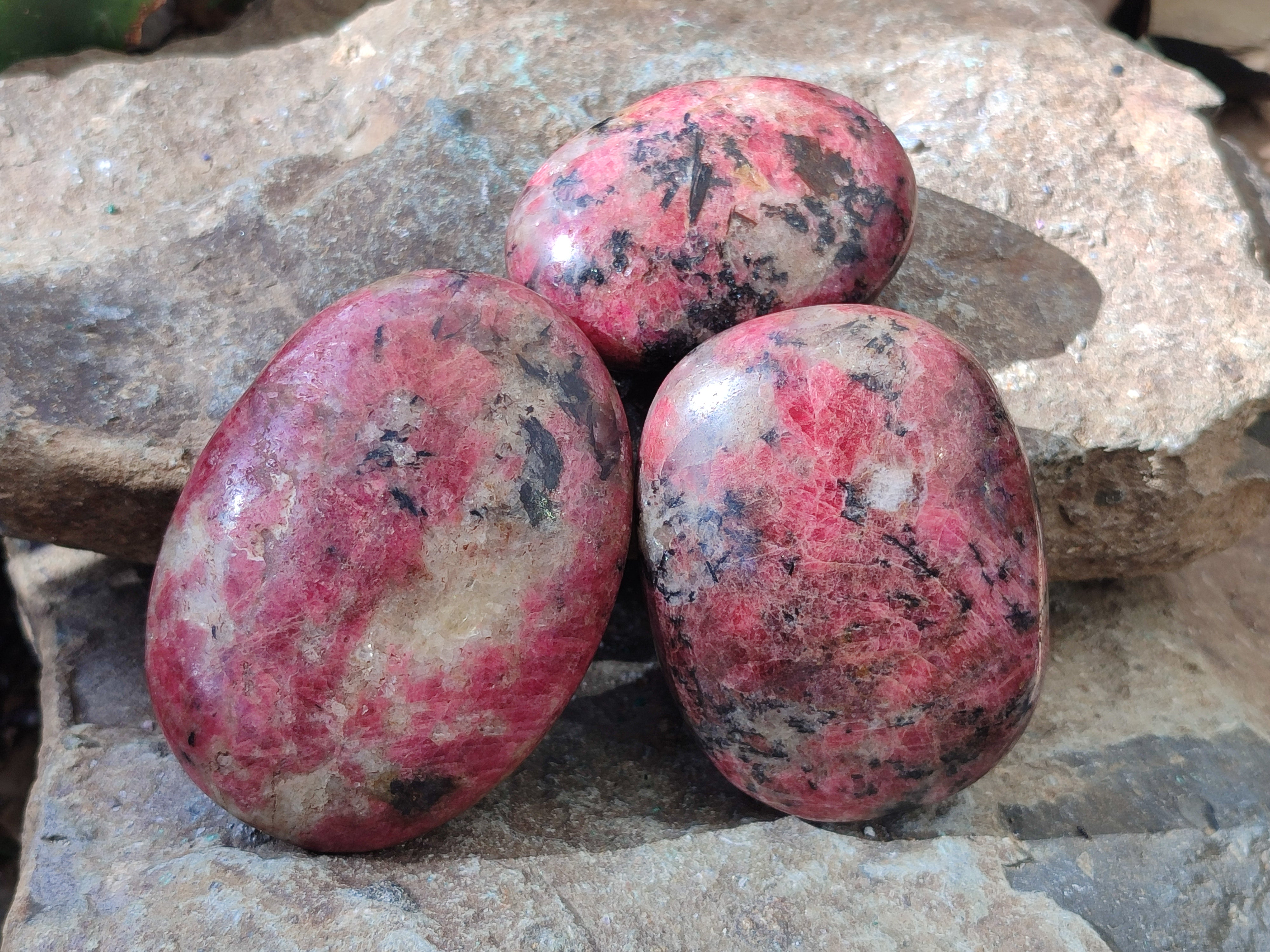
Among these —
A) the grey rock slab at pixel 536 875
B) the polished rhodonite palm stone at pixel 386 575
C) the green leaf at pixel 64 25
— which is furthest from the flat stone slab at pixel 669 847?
the green leaf at pixel 64 25

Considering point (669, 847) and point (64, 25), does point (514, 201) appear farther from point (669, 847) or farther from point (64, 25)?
point (64, 25)

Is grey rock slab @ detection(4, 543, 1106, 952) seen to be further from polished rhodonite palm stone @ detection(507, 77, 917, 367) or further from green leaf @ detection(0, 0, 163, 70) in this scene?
green leaf @ detection(0, 0, 163, 70)

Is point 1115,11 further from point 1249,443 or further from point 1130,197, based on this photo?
point 1249,443

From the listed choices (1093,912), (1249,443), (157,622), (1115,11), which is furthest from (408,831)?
(1115,11)

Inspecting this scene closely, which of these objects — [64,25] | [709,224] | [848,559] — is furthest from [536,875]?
[64,25]

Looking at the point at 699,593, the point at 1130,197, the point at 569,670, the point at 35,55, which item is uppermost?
the point at 1130,197

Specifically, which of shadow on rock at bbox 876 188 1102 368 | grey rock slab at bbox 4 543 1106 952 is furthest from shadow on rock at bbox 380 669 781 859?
shadow on rock at bbox 876 188 1102 368

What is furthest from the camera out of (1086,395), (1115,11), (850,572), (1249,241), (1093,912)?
(1115,11)
